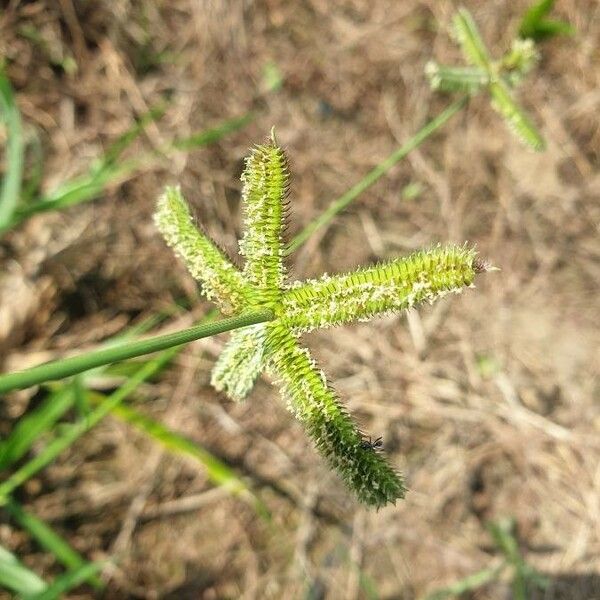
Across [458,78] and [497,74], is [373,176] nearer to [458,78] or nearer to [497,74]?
[458,78]

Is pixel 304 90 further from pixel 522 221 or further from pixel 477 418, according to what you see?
pixel 477 418

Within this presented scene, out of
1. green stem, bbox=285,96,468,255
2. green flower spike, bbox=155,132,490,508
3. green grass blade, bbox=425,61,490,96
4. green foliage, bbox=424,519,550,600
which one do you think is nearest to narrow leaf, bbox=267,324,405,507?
green flower spike, bbox=155,132,490,508

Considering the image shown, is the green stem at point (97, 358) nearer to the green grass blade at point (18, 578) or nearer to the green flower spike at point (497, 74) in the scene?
the green flower spike at point (497, 74)

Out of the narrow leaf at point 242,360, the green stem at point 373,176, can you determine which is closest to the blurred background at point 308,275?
the green stem at point 373,176

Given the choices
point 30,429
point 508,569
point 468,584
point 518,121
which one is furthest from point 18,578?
point 508,569

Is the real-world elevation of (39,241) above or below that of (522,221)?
above

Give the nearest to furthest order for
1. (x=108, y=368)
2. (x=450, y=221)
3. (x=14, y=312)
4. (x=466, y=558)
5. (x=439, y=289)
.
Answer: (x=439, y=289), (x=108, y=368), (x=14, y=312), (x=466, y=558), (x=450, y=221)

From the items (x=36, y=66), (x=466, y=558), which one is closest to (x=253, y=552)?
(x=466, y=558)

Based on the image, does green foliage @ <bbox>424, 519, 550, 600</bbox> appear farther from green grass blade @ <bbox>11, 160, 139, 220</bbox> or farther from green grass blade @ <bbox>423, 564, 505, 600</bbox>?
green grass blade @ <bbox>11, 160, 139, 220</bbox>
